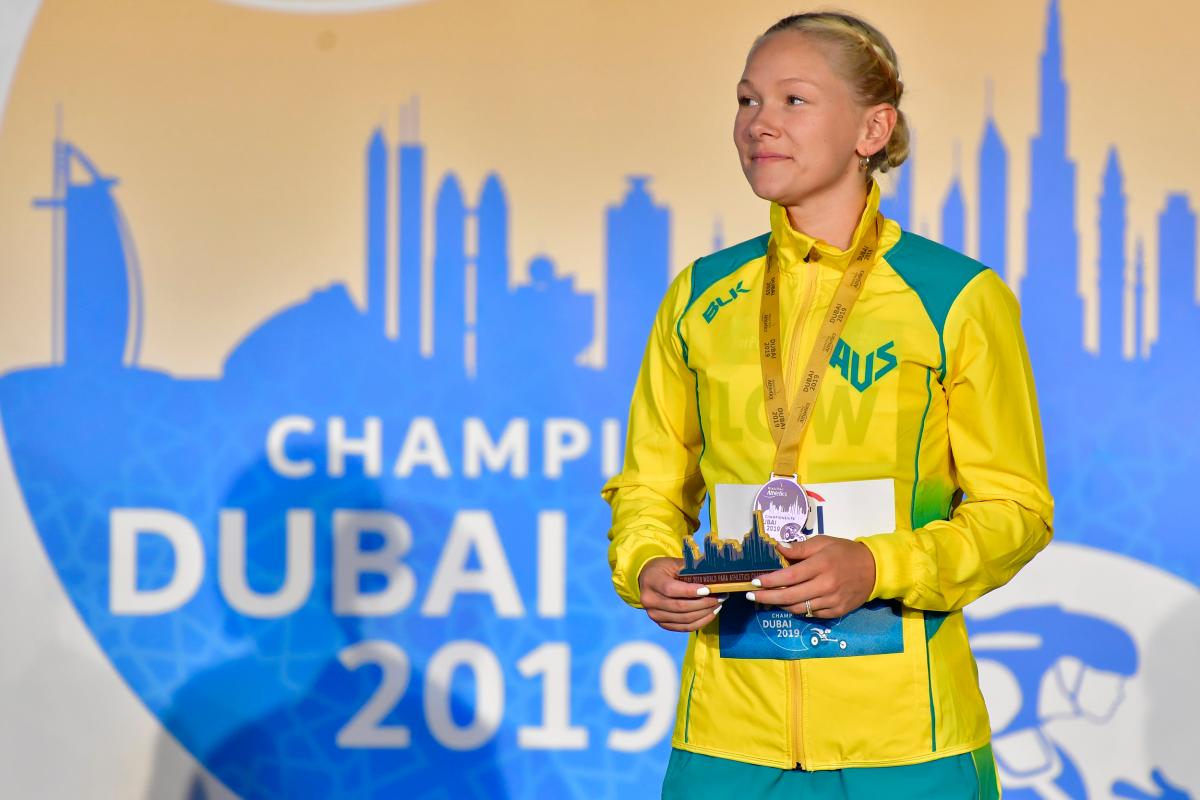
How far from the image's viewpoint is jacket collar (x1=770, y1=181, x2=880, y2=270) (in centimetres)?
177

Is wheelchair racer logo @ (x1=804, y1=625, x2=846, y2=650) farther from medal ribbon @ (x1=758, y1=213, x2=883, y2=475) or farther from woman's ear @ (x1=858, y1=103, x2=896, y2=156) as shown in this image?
woman's ear @ (x1=858, y1=103, x2=896, y2=156)

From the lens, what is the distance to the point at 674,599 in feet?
5.26

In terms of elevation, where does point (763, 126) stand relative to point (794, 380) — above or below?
above

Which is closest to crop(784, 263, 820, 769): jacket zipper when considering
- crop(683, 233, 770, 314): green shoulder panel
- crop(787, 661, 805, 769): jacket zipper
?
crop(787, 661, 805, 769): jacket zipper

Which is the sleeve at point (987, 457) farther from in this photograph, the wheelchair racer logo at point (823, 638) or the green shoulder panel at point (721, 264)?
the green shoulder panel at point (721, 264)

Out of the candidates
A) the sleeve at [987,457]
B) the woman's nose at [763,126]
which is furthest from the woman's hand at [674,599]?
the woman's nose at [763,126]

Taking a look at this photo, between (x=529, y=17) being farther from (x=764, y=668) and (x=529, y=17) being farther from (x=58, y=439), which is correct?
(x=764, y=668)

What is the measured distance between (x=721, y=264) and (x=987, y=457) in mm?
415

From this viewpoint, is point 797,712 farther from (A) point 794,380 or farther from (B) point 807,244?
(B) point 807,244

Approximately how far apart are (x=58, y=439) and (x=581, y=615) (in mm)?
1270

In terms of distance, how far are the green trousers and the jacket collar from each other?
23.1 inches

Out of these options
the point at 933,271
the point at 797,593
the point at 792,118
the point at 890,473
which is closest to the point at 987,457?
the point at 890,473

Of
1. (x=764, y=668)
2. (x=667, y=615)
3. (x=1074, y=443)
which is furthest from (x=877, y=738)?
(x=1074, y=443)

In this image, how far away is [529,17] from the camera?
3.32 m
